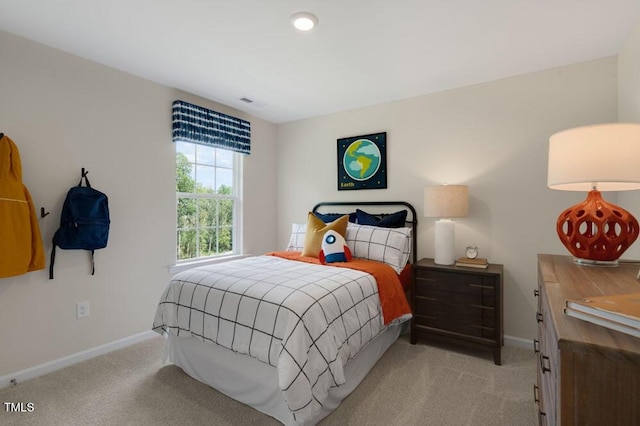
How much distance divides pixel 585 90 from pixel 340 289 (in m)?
2.54

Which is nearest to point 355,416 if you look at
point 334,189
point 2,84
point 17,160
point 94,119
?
point 334,189

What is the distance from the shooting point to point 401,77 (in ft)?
8.98

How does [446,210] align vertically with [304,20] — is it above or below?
below

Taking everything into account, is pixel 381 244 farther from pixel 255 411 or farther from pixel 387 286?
pixel 255 411

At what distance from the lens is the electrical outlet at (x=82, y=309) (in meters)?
2.41

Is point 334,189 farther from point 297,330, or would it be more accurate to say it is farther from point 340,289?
point 297,330

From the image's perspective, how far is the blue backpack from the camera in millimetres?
2268

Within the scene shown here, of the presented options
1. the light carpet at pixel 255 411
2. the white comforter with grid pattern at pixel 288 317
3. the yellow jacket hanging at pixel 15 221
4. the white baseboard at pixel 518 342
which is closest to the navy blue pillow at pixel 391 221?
the white comforter with grid pattern at pixel 288 317

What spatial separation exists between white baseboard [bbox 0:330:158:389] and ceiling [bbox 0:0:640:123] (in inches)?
92.6

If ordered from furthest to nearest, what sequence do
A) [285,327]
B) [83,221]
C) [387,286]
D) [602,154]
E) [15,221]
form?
[387,286] < [83,221] < [15,221] < [285,327] < [602,154]

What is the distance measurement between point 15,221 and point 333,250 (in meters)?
2.28

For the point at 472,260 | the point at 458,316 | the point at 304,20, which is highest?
the point at 304,20

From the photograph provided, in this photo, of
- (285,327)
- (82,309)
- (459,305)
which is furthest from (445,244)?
(82,309)

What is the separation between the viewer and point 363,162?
11.6 feet
